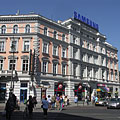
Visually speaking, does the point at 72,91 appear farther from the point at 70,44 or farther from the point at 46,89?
the point at 70,44

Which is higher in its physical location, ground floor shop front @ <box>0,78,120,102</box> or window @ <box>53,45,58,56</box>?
window @ <box>53,45,58,56</box>

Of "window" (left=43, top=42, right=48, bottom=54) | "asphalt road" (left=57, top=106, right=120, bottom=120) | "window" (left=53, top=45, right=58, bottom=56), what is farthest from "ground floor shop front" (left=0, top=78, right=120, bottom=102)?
"asphalt road" (left=57, top=106, right=120, bottom=120)

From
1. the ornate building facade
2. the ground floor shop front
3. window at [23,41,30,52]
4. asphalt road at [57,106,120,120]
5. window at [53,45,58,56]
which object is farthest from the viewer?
window at [53,45,58,56]

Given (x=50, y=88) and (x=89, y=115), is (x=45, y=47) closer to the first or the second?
(x=50, y=88)

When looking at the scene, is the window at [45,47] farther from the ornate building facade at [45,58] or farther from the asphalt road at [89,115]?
the asphalt road at [89,115]

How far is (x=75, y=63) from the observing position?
3828 cm

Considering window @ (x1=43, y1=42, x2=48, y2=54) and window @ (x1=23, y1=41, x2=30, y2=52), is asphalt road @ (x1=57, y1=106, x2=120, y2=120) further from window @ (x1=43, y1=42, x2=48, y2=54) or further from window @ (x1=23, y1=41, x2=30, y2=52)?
window @ (x1=43, y1=42, x2=48, y2=54)

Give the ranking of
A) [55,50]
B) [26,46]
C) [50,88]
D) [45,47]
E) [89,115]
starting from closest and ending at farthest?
[89,115], [26,46], [50,88], [45,47], [55,50]

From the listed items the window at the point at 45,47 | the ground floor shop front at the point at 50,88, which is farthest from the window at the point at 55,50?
the ground floor shop front at the point at 50,88

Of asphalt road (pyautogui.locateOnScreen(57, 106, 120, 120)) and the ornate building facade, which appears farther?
the ornate building facade

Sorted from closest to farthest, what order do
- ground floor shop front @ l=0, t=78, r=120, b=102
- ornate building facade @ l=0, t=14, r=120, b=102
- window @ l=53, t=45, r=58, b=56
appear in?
ground floor shop front @ l=0, t=78, r=120, b=102 → ornate building facade @ l=0, t=14, r=120, b=102 → window @ l=53, t=45, r=58, b=56

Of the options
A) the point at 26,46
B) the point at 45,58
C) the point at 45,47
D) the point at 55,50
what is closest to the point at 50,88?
the point at 45,58

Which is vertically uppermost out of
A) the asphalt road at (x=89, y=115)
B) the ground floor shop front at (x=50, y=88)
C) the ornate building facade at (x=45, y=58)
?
the ornate building facade at (x=45, y=58)

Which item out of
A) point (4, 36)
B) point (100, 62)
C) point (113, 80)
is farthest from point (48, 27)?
point (113, 80)
